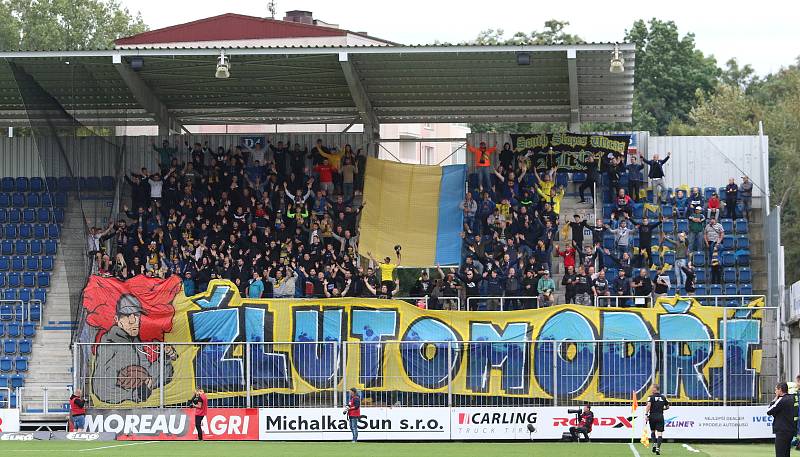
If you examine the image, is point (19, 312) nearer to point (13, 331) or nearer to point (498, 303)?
point (13, 331)

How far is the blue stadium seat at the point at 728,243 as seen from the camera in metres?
39.9

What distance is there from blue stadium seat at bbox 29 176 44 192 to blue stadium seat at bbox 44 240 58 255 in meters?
2.27

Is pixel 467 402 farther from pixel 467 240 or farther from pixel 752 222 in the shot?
pixel 752 222

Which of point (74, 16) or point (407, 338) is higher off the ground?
point (74, 16)

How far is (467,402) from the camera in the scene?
3338 centimetres

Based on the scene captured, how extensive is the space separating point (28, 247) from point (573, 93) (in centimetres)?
1693

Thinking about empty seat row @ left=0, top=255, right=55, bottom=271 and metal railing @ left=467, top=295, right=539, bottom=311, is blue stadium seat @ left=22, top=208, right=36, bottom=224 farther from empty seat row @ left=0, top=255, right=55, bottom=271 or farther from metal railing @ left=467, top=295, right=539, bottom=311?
metal railing @ left=467, top=295, right=539, bottom=311

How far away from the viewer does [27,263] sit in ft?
134

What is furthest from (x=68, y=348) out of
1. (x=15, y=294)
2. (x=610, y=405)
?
(x=610, y=405)

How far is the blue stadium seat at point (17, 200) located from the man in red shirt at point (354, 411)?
15.7m

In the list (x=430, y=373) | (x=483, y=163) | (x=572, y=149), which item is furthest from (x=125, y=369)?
(x=572, y=149)

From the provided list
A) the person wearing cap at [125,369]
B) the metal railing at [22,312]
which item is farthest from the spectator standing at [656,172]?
the metal railing at [22,312]

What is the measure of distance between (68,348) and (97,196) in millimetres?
5159

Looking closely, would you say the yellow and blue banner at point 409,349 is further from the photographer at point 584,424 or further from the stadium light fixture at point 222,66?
the stadium light fixture at point 222,66
